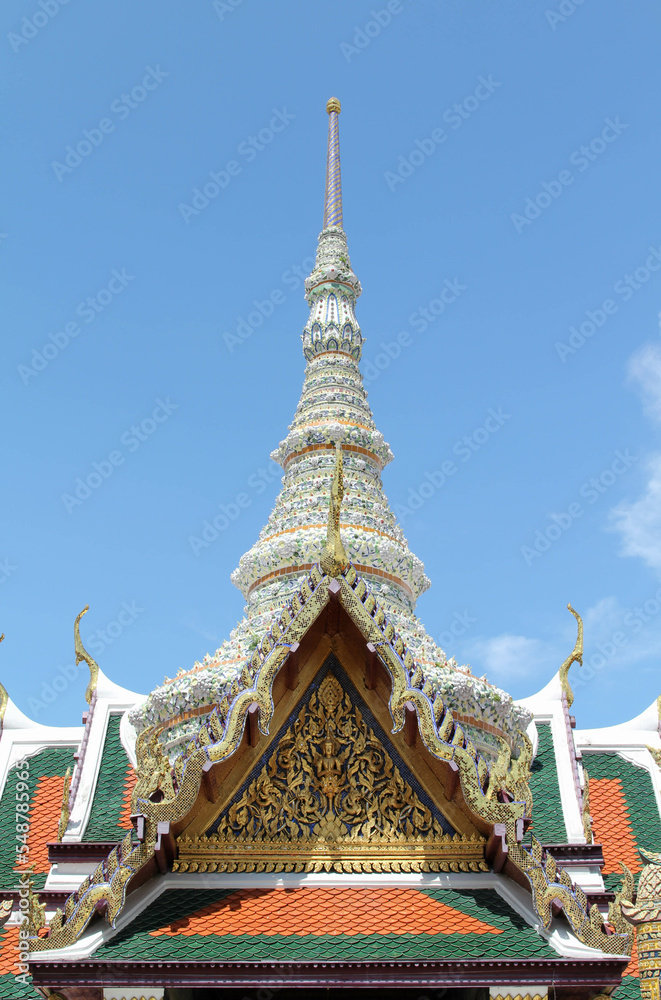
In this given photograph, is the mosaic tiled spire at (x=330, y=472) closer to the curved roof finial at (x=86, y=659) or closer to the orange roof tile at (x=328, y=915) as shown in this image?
the curved roof finial at (x=86, y=659)

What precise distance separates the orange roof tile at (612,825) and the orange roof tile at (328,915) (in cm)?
478

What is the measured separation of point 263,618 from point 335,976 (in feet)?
24.8

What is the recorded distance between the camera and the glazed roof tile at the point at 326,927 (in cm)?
665

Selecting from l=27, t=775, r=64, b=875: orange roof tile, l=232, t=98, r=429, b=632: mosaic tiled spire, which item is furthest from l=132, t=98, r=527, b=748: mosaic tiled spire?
l=27, t=775, r=64, b=875: orange roof tile

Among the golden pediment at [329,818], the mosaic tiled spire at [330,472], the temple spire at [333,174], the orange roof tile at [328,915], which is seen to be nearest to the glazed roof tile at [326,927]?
the orange roof tile at [328,915]

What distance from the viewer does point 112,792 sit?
1215 cm

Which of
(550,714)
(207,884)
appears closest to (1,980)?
(207,884)

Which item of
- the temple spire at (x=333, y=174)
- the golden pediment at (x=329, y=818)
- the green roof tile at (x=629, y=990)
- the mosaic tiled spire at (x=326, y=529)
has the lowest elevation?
the green roof tile at (x=629, y=990)

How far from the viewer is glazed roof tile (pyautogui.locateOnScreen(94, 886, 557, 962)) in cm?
665

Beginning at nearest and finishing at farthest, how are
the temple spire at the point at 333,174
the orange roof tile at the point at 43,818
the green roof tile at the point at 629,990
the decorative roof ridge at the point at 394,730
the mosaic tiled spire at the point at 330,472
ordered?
the decorative roof ridge at the point at 394,730 < the green roof tile at the point at 629,990 < the orange roof tile at the point at 43,818 < the mosaic tiled spire at the point at 330,472 < the temple spire at the point at 333,174

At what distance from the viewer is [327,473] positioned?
16.0m

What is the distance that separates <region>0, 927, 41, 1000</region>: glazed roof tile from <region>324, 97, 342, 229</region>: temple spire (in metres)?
15.3

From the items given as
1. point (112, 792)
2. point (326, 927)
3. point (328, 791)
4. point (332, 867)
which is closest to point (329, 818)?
point (328, 791)

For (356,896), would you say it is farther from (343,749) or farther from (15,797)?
(15,797)
